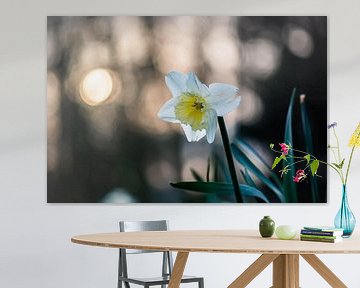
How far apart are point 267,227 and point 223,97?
202 cm

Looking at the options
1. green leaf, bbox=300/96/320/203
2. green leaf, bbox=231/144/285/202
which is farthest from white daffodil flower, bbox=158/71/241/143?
green leaf, bbox=300/96/320/203

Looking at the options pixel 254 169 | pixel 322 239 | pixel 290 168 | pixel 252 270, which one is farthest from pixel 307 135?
pixel 322 239

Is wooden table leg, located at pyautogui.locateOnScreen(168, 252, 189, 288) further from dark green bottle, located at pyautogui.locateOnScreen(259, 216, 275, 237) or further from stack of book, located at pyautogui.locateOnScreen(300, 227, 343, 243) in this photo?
stack of book, located at pyautogui.locateOnScreen(300, 227, 343, 243)

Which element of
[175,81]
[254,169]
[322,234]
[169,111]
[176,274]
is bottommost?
[176,274]

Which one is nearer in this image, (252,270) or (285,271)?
(285,271)

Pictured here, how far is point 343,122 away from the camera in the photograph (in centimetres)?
625

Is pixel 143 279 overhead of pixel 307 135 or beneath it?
beneath

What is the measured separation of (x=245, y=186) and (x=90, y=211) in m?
1.18

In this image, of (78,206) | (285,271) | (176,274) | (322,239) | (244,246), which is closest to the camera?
(244,246)

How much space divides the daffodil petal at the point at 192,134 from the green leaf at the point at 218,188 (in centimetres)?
34

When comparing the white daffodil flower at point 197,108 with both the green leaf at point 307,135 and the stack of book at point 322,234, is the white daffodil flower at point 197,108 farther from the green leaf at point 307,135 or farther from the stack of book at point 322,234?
the stack of book at point 322,234

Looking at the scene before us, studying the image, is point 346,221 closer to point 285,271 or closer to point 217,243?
point 285,271

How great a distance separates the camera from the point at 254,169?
6.19 meters

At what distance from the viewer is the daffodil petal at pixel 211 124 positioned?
6.20 meters
